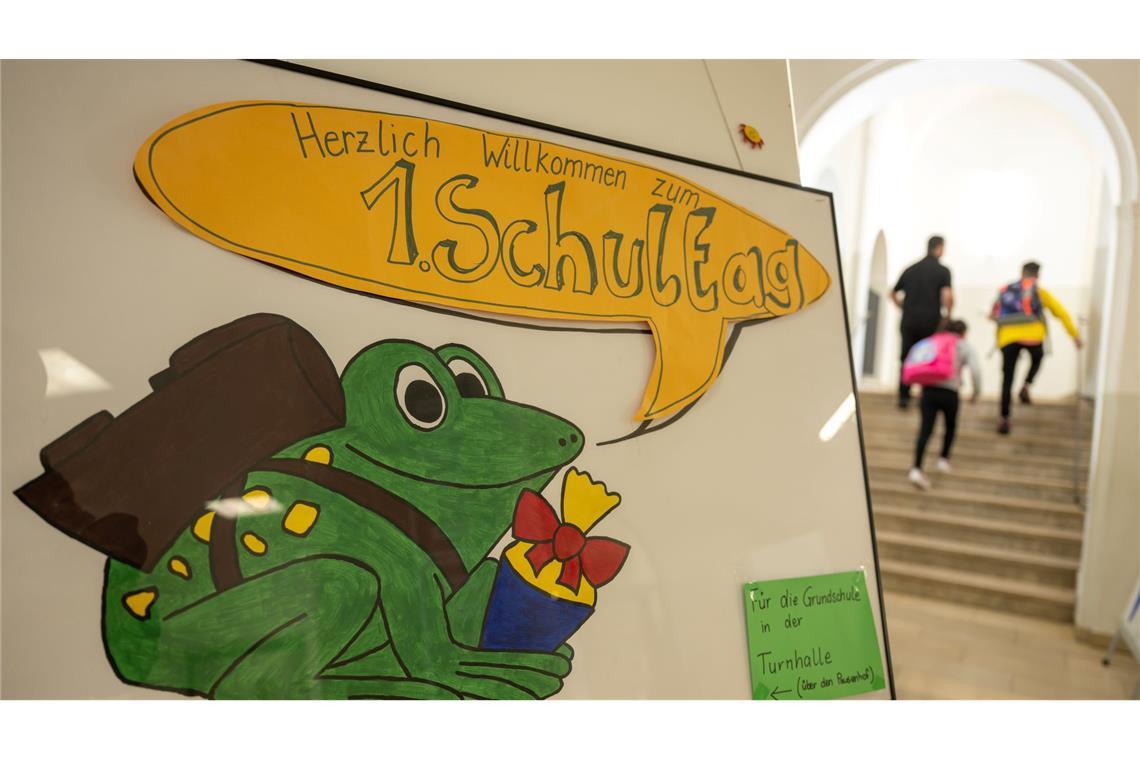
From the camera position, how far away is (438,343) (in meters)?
1.05

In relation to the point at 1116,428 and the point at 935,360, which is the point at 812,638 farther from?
the point at 935,360

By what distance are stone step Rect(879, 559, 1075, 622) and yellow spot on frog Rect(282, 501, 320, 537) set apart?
3471 mm

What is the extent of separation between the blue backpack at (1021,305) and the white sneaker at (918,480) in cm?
128

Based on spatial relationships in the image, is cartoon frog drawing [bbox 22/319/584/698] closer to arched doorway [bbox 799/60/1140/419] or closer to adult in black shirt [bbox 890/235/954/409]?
arched doorway [bbox 799/60/1140/419]

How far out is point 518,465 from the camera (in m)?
1.08

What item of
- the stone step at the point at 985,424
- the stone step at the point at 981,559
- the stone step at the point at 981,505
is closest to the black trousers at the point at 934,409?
the stone step at the point at 981,505

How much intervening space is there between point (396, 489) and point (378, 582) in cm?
14

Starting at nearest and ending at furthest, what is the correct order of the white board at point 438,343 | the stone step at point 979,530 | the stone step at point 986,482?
the white board at point 438,343
the stone step at point 979,530
the stone step at point 986,482

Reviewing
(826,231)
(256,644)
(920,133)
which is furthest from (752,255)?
(920,133)

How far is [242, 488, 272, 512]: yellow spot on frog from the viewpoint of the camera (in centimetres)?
91

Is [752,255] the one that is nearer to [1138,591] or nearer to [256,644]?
[256,644]

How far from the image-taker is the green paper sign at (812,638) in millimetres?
1250

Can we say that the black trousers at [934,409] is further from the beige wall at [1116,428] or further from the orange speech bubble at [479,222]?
the orange speech bubble at [479,222]

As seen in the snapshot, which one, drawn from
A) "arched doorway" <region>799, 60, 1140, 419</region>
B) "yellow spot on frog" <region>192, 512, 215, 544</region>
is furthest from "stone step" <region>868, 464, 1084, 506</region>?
"yellow spot on frog" <region>192, 512, 215, 544</region>
